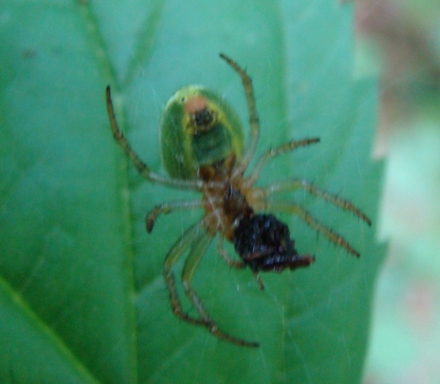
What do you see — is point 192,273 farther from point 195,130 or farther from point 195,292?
point 195,130

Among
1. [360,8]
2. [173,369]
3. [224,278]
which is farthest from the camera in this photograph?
[360,8]

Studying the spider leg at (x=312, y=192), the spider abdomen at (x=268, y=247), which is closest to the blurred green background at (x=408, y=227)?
the spider leg at (x=312, y=192)

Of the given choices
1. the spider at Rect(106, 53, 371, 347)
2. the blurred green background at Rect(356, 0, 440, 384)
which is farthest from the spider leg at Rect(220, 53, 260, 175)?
the blurred green background at Rect(356, 0, 440, 384)

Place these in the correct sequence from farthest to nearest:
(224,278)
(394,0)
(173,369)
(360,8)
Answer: (394,0) → (360,8) → (224,278) → (173,369)

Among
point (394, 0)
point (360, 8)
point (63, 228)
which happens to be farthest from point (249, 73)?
point (394, 0)

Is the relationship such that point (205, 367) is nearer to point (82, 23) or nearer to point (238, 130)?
point (238, 130)
